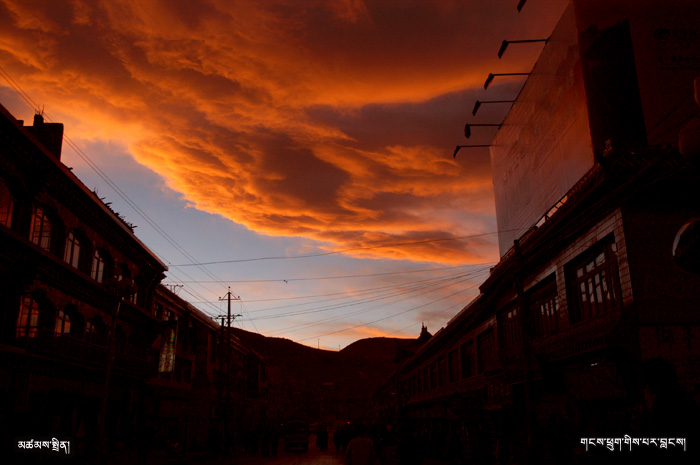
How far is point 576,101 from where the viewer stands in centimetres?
2136

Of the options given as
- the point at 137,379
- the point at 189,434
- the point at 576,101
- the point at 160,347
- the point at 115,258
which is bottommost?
the point at 189,434

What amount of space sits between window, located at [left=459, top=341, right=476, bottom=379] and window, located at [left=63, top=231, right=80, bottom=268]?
22.5 meters

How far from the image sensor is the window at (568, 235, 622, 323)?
15.8 metres

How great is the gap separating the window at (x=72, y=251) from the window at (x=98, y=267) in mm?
1254

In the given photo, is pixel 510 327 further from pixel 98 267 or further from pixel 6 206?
pixel 6 206

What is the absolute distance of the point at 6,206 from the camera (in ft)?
69.6

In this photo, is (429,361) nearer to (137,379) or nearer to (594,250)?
(137,379)

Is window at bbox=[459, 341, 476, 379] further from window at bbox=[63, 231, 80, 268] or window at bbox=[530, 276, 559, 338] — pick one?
window at bbox=[63, 231, 80, 268]

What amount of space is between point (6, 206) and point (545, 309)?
20883 millimetres

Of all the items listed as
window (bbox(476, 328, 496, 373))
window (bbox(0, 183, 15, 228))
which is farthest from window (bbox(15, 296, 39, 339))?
window (bbox(476, 328, 496, 373))

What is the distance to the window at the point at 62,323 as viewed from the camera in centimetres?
2488

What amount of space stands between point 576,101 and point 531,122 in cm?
692

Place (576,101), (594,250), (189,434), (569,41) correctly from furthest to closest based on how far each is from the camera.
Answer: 1. (189,434)
2. (569,41)
3. (576,101)
4. (594,250)

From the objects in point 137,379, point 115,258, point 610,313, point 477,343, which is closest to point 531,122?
point 477,343
